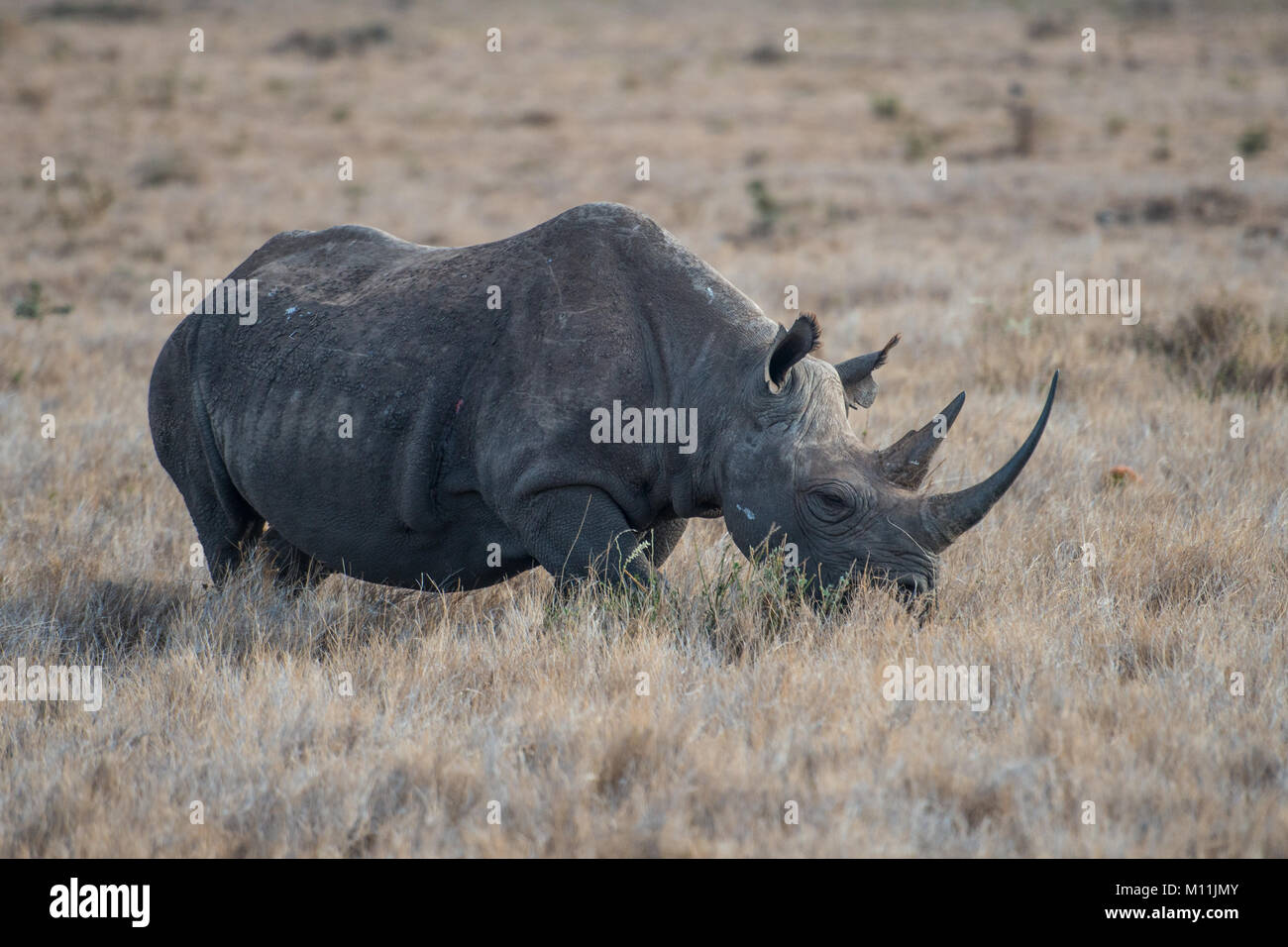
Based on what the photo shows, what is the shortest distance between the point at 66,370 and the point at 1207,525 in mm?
7939

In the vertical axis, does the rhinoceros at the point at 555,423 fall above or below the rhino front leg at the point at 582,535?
above

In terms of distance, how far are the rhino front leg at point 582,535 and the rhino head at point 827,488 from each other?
16.6 inches

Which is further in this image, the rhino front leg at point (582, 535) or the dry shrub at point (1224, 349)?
the dry shrub at point (1224, 349)

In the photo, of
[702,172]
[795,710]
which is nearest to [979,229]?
[702,172]

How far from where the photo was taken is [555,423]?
474cm

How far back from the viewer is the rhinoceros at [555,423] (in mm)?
4605

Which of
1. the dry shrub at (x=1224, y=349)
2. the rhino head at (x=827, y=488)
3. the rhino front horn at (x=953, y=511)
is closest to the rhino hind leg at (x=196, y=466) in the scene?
the rhino head at (x=827, y=488)

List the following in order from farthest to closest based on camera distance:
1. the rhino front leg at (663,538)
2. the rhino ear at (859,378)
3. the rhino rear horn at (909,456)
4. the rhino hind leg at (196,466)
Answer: the rhino hind leg at (196,466) → the rhino front leg at (663,538) → the rhino ear at (859,378) → the rhino rear horn at (909,456)

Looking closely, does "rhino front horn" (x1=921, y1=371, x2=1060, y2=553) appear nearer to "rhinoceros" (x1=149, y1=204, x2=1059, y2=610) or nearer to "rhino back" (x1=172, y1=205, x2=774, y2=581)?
"rhinoceros" (x1=149, y1=204, x2=1059, y2=610)

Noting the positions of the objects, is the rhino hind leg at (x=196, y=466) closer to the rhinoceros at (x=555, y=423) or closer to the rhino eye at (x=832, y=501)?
the rhinoceros at (x=555, y=423)

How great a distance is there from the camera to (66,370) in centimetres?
957

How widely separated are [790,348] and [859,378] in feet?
2.14

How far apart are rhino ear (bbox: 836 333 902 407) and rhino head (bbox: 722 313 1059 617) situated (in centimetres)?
30

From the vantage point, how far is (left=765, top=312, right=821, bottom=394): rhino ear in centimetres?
458
